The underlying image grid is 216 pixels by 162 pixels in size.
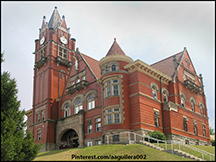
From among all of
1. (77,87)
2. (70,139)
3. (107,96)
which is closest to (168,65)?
(107,96)

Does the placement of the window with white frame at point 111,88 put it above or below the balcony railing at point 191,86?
below

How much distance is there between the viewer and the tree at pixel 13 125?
18.0m

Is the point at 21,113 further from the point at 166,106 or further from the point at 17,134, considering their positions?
the point at 166,106

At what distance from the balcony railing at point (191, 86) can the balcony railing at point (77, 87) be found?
15.1 m

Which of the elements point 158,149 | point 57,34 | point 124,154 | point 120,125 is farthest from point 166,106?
point 57,34

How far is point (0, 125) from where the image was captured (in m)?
18.1

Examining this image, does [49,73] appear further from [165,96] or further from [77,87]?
[165,96]

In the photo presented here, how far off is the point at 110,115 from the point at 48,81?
16.4 m

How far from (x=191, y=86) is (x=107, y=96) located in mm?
15029

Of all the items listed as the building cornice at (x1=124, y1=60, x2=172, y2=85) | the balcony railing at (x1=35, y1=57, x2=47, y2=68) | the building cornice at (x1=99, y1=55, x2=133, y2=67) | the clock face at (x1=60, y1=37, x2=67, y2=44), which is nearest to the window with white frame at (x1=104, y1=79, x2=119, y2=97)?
the building cornice at (x1=124, y1=60, x2=172, y2=85)

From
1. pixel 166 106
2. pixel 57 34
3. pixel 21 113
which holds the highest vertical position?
pixel 57 34

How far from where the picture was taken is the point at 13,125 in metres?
18.5

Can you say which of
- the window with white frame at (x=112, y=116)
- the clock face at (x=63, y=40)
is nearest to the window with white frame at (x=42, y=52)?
the clock face at (x=63, y=40)

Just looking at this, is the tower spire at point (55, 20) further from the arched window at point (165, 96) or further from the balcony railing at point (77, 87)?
the arched window at point (165, 96)
